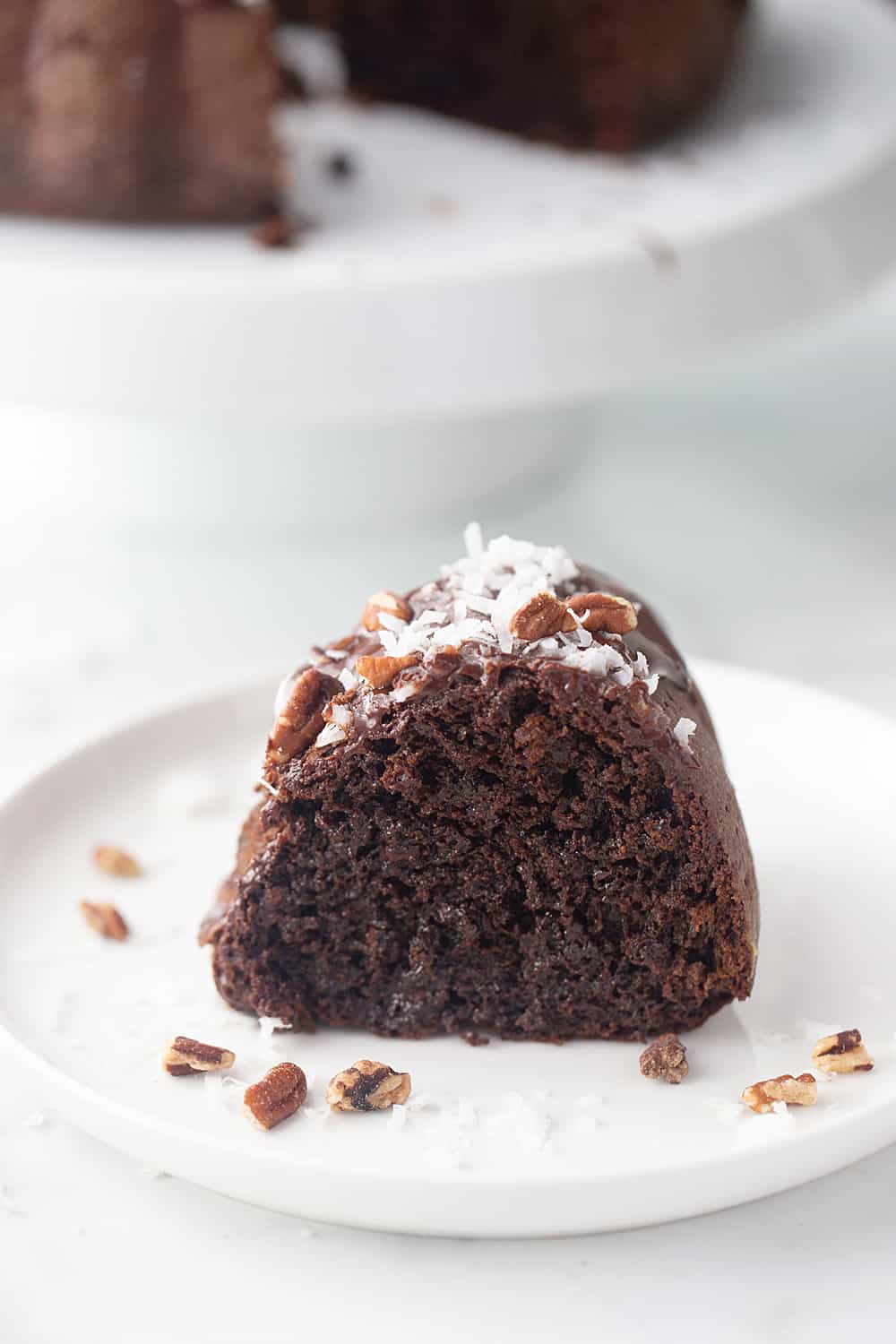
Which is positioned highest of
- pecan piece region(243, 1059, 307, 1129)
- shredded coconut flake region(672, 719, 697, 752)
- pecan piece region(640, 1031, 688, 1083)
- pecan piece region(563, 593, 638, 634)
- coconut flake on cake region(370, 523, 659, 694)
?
pecan piece region(563, 593, 638, 634)

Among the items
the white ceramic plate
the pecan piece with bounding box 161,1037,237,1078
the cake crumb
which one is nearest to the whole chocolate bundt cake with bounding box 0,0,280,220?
the cake crumb

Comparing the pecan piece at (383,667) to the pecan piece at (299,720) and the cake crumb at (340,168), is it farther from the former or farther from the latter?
the cake crumb at (340,168)

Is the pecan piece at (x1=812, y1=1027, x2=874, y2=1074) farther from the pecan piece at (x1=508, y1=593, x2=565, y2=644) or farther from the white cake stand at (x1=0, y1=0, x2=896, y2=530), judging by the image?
the white cake stand at (x1=0, y1=0, x2=896, y2=530)

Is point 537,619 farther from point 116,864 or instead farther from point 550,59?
point 550,59

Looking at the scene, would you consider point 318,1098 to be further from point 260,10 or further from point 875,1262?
point 260,10

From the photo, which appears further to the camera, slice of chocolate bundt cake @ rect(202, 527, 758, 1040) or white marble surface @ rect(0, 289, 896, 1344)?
slice of chocolate bundt cake @ rect(202, 527, 758, 1040)

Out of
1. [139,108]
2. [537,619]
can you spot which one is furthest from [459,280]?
[537,619]

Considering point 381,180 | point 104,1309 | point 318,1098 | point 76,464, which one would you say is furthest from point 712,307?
point 104,1309

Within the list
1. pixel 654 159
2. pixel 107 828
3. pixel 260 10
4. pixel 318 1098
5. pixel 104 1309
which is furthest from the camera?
pixel 654 159
